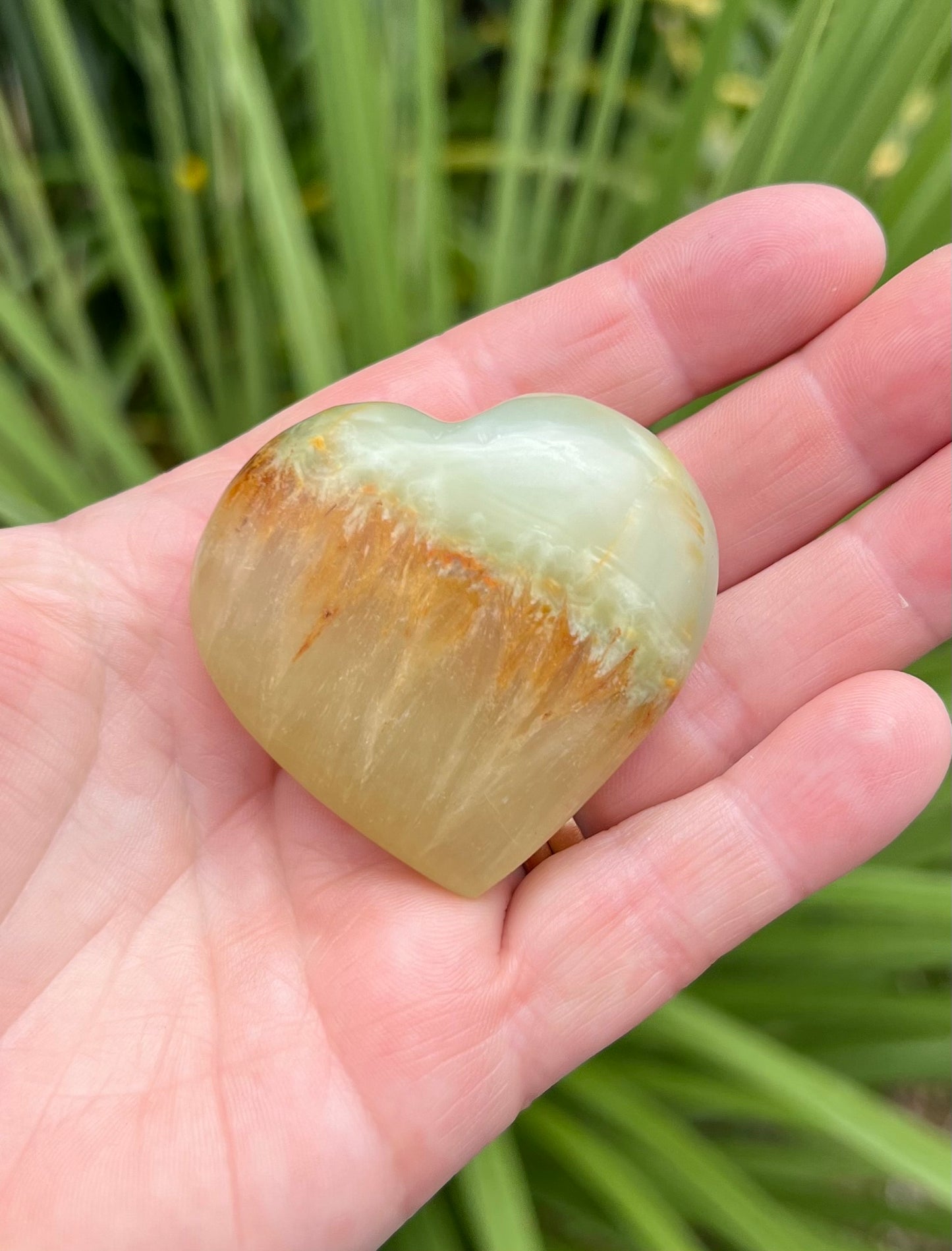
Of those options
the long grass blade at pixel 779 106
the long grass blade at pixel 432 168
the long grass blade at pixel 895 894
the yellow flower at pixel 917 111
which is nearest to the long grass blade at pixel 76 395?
the long grass blade at pixel 432 168

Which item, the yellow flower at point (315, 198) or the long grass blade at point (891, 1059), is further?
the yellow flower at point (315, 198)

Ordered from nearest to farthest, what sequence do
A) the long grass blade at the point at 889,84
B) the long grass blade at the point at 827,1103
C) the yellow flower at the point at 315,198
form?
1. the long grass blade at the point at 827,1103
2. the long grass blade at the point at 889,84
3. the yellow flower at the point at 315,198

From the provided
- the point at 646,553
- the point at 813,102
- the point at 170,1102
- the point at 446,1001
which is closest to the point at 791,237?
the point at 813,102

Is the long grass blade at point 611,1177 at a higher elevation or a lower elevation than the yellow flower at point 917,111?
lower

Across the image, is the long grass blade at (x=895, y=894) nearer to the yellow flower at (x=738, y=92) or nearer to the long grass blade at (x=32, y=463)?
the long grass blade at (x=32, y=463)

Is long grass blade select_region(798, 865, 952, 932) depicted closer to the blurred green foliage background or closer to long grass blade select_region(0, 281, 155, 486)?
the blurred green foliage background

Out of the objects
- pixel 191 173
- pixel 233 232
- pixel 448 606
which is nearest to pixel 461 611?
pixel 448 606

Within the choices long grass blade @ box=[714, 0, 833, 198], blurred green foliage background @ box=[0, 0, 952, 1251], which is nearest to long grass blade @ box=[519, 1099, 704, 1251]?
blurred green foliage background @ box=[0, 0, 952, 1251]

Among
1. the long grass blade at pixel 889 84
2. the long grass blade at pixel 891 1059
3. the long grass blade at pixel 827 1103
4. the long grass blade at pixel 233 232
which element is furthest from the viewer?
the long grass blade at pixel 233 232

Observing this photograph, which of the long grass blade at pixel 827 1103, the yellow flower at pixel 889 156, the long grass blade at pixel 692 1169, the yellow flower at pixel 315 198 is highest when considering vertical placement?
the yellow flower at pixel 315 198
